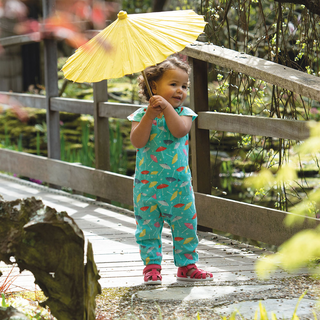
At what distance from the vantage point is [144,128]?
2.64 m

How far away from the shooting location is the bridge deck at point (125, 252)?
2.77m

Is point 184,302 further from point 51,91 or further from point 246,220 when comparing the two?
point 51,91

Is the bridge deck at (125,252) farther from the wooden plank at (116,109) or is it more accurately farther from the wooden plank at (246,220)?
the wooden plank at (116,109)

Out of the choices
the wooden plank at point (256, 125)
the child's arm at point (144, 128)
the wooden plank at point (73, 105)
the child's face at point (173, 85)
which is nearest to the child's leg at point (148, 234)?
the child's arm at point (144, 128)

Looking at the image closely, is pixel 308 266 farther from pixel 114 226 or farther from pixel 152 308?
pixel 114 226

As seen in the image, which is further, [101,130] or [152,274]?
[101,130]

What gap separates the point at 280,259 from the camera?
108cm

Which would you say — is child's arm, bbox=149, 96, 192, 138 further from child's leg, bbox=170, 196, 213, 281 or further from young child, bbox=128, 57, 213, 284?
child's leg, bbox=170, 196, 213, 281

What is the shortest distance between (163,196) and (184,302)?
0.57 metres

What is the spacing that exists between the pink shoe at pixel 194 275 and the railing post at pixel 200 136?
41.4 inches

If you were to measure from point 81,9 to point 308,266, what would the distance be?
2.16m

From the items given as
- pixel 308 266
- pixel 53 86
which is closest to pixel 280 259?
pixel 308 266

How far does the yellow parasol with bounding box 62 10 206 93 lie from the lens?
2.35m

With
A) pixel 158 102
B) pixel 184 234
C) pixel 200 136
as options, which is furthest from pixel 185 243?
pixel 200 136
